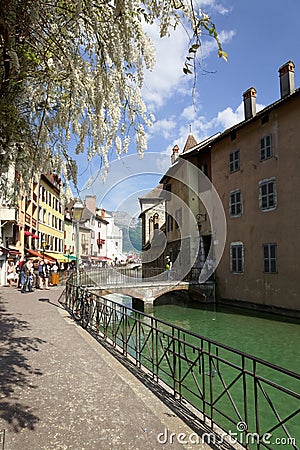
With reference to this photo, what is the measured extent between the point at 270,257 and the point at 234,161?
6606 mm

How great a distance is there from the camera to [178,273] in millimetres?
25281

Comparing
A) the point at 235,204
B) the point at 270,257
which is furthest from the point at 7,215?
the point at 270,257

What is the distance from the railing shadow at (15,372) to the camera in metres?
4.00

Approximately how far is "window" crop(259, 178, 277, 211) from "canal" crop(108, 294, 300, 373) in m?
5.65

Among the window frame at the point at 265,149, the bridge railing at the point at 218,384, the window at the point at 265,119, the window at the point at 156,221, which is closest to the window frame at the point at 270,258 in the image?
the window frame at the point at 265,149

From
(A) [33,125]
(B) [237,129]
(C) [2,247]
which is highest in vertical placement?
(B) [237,129]

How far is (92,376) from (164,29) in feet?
17.4

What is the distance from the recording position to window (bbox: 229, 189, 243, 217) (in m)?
19.9

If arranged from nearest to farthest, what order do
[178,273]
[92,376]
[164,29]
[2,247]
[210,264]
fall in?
[164,29]
[92,376]
[2,247]
[210,264]
[178,273]

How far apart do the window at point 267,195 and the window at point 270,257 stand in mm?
2018

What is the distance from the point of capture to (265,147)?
17.9 metres

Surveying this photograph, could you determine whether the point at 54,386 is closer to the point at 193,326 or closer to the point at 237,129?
the point at 193,326

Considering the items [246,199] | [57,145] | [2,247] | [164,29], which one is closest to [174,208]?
[246,199]

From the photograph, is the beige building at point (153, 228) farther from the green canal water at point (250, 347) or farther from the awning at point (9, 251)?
the awning at point (9, 251)
